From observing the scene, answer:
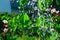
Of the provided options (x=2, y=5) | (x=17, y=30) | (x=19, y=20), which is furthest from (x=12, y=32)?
(x=2, y=5)

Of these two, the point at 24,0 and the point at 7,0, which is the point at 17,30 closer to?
the point at 24,0

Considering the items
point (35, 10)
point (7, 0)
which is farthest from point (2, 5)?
point (35, 10)

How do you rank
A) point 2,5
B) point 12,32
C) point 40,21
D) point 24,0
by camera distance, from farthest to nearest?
point 2,5 → point 12,32 → point 40,21 → point 24,0

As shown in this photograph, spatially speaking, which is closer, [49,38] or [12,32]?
[49,38]

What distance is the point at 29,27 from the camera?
191 inches

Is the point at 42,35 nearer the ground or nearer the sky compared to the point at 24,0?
nearer the ground

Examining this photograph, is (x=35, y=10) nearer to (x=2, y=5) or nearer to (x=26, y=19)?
(x=26, y=19)

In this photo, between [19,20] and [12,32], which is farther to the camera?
[12,32]

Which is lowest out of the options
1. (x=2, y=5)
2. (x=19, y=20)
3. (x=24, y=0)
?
(x=2, y=5)

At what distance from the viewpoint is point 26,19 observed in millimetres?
4367

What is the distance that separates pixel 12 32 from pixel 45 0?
0.79 m

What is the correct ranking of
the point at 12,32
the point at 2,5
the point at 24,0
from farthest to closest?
the point at 2,5 < the point at 12,32 < the point at 24,0

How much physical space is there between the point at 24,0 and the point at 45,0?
20.7 inches

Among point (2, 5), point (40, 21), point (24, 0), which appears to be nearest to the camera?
point (24, 0)
